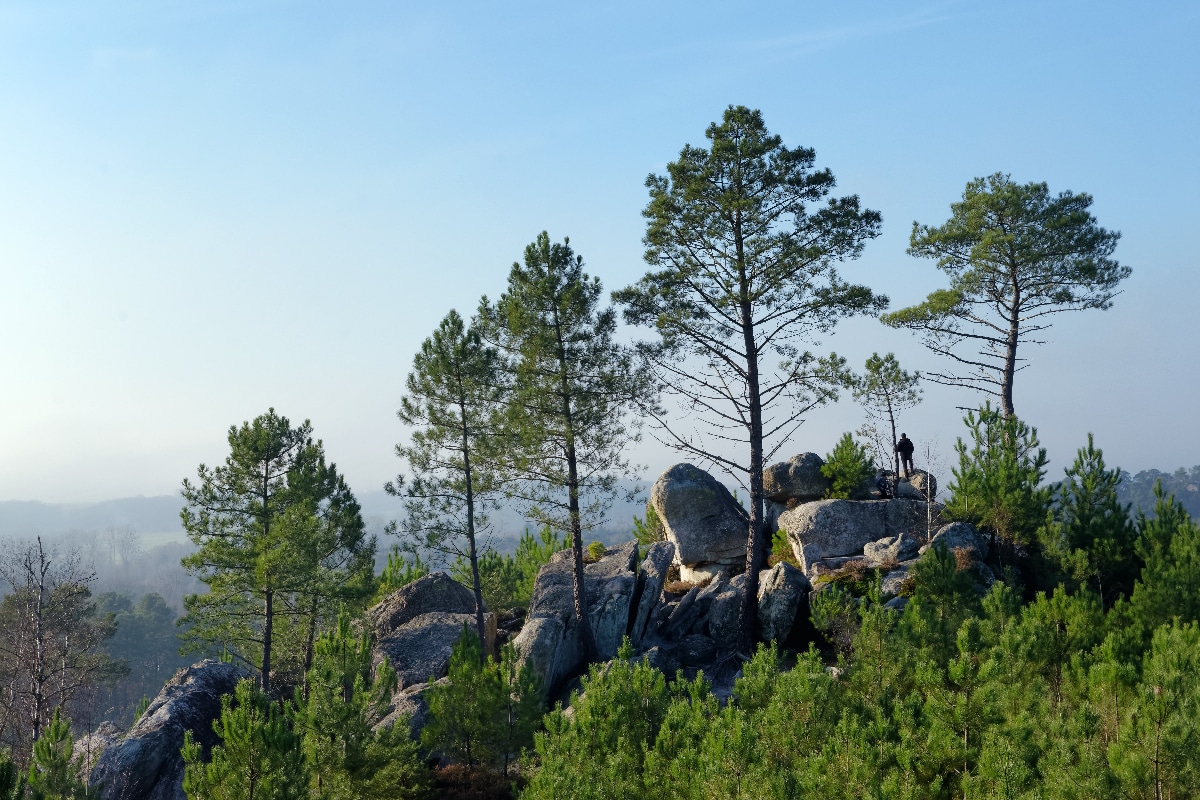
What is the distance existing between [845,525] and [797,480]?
3532 mm

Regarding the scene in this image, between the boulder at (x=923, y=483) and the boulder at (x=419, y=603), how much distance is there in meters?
16.1

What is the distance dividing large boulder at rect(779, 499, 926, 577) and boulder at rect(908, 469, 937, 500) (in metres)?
0.71

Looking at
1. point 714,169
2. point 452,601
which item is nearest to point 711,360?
point 714,169

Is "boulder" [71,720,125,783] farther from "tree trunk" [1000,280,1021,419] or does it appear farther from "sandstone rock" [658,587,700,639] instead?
"tree trunk" [1000,280,1021,419]

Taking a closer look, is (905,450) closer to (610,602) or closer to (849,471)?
(849,471)

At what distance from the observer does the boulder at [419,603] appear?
90.8 ft

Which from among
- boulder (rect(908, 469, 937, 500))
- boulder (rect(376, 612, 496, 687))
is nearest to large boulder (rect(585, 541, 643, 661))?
boulder (rect(376, 612, 496, 687))

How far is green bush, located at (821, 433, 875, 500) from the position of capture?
1166 inches

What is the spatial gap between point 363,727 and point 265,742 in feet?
7.94

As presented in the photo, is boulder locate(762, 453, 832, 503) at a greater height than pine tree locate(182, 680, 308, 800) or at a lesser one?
greater

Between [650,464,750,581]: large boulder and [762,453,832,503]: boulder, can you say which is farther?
[762,453,832,503]: boulder

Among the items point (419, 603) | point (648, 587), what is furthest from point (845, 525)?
point (419, 603)

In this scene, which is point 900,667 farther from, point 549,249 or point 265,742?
point 549,249

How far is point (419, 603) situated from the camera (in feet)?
93.5
